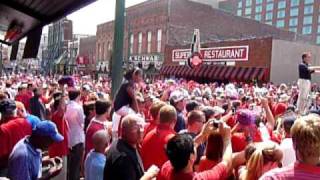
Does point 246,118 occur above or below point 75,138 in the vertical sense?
above

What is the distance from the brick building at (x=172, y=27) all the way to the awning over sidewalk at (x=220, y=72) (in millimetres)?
A: 4609

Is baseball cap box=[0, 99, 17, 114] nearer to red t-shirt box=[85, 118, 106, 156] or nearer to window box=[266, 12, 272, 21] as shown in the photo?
red t-shirt box=[85, 118, 106, 156]

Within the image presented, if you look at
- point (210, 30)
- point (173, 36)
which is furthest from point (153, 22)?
point (210, 30)

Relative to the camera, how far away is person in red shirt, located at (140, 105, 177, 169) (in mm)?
4680

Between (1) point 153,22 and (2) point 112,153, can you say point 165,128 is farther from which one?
(1) point 153,22

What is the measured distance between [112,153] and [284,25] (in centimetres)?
10597

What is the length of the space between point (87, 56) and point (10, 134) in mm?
65487

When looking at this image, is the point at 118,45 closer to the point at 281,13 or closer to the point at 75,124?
the point at 75,124

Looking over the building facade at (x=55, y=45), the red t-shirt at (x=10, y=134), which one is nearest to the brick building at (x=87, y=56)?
the building facade at (x=55, y=45)

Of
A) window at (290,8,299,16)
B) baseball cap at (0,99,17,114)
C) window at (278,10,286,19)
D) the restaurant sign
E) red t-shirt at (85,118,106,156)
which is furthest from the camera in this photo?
window at (278,10,286,19)

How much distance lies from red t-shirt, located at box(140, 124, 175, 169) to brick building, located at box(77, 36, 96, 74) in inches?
2420

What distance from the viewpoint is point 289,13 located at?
4031 inches

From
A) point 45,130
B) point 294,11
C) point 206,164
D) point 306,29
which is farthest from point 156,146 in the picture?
point 294,11

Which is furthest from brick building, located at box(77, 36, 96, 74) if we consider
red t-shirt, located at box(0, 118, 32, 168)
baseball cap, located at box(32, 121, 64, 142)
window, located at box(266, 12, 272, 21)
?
baseball cap, located at box(32, 121, 64, 142)
